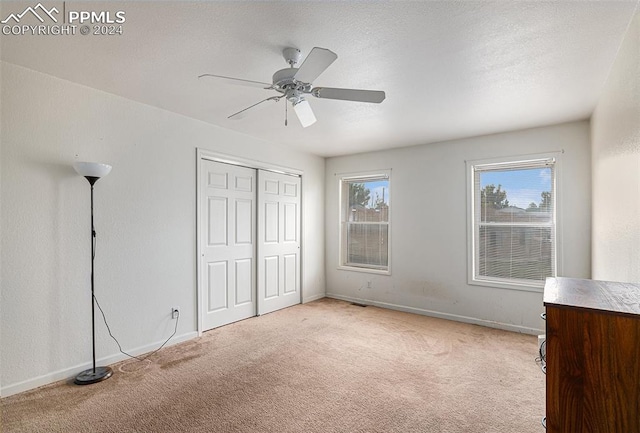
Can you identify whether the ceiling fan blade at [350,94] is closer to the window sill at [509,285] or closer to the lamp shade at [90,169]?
the lamp shade at [90,169]

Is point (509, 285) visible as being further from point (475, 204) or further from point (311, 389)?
point (311, 389)

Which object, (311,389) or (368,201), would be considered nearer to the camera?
(311,389)

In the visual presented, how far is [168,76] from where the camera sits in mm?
2545

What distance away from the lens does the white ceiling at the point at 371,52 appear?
174cm

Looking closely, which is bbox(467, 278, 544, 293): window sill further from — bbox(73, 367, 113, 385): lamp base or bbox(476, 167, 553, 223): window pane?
bbox(73, 367, 113, 385): lamp base

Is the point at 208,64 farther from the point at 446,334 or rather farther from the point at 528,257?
the point at 528,257

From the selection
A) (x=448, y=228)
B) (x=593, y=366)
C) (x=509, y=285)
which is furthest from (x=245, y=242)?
(x=593, y=366)

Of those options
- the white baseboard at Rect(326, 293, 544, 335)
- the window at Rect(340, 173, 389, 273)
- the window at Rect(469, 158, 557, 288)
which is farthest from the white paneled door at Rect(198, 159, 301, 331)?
the window at Rect(469, 158, 557, 288)

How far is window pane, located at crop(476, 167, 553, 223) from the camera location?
3.81 metres

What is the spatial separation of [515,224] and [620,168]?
6.26 feet

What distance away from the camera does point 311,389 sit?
8.27 ft

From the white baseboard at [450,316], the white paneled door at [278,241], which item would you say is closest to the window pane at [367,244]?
the white baseboard at [450,316]

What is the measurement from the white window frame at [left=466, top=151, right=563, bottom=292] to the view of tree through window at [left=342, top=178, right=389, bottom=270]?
4.11 ft

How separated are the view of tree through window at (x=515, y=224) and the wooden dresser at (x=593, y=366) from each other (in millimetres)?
3142
